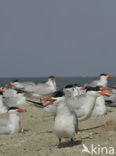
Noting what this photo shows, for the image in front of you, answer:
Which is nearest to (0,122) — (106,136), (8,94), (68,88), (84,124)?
(84,124)

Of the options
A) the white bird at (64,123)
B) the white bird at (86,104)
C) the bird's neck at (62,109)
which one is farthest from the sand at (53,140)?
the bird's neck at (62,109)

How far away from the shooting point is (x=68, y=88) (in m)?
13.2

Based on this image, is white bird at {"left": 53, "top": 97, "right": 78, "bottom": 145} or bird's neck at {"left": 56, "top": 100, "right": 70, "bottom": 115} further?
bird's neck at {"left": 56, "top": 100, "right": 70, "bottom": 115}

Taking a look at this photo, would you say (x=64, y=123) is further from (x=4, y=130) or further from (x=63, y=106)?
(x=4, y=130)

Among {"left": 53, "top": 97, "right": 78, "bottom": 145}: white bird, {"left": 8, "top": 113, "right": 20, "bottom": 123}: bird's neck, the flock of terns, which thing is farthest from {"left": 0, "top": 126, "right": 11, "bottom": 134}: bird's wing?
{"left": 53, "top": 97, "right": 78, "bottom": 145}: white bird

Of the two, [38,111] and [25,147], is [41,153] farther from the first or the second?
[38,111]

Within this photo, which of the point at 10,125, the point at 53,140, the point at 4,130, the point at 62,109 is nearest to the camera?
the point at 62,109

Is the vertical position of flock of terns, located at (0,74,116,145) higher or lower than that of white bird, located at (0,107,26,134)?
higher

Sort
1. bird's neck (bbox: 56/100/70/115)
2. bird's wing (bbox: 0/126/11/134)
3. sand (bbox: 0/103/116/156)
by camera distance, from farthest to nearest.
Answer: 1. bird's wing (bbox: 0/126/11/134)
2. bird's neck (bbox: 56/100/70/115)
3. sand (bbox: 0/103/116/156)

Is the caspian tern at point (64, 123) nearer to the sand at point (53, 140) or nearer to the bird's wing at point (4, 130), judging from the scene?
the sand at point (53, 140)

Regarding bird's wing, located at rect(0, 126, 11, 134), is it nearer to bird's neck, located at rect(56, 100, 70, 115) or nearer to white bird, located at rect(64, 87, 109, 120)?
white bird, located at rect(64, 87, 109, 120)

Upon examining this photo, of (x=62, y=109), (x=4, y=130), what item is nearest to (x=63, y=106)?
(x=62, y=109)

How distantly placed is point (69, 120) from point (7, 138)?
199 cm

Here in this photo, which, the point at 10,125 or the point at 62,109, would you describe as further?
the point at 10,125
